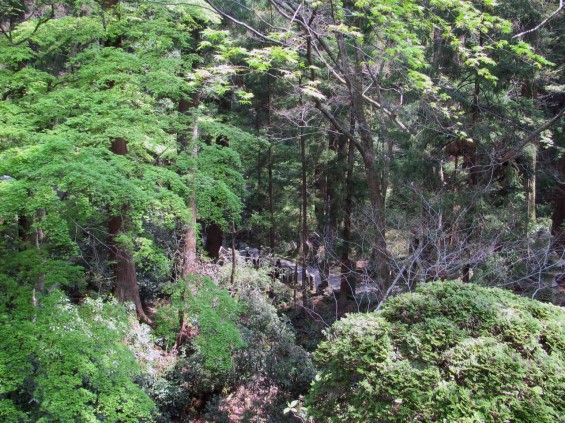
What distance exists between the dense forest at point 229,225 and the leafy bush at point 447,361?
1 centimetres

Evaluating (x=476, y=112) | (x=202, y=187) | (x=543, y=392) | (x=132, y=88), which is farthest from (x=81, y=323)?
(x=476, y=112)

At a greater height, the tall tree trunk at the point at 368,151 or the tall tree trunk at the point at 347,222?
the tall tree trunk at the point at 368,151

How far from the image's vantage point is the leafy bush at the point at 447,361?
2688mm

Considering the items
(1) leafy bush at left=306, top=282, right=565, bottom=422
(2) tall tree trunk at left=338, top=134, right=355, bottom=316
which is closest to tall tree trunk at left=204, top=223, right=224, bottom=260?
(2) tall tree trunk at left=338, top=134, right=355, bottom=316

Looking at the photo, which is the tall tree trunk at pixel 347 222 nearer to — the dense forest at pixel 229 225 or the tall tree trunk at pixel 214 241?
the dense forest at pixel 229 225

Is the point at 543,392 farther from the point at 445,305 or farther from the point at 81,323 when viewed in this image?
the point at 81,323

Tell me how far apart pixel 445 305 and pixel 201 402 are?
5.74m

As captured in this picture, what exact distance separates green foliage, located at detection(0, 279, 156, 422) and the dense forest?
2 cm

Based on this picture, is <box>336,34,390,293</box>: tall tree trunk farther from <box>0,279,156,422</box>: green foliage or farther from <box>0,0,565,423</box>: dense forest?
<box>0,279,156,422</box>: green foliage

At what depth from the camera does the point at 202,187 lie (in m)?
5.23

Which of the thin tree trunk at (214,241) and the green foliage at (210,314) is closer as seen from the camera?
the green foliage at (210,314)

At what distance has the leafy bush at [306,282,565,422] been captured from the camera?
2.69 m

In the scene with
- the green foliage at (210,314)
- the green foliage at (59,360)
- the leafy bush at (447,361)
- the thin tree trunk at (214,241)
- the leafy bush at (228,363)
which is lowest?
the thin tree trunk at (214,241)

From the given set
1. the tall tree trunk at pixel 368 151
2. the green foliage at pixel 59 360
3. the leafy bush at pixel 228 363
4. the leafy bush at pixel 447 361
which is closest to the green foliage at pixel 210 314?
the leafy bush at pixel 228 363
